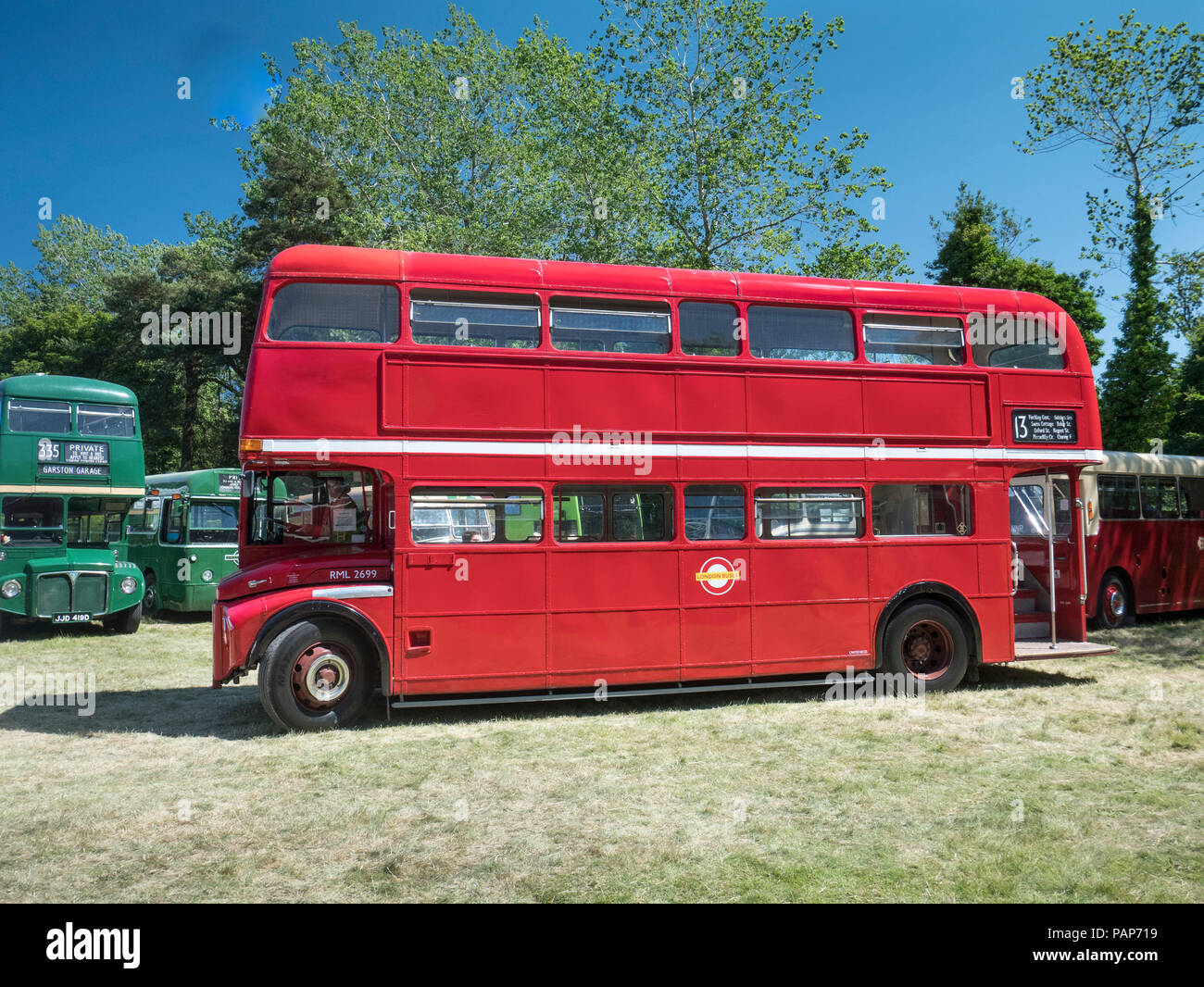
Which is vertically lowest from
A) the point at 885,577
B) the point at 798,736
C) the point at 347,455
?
the point at 798,736

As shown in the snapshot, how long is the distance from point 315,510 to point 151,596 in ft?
41.2

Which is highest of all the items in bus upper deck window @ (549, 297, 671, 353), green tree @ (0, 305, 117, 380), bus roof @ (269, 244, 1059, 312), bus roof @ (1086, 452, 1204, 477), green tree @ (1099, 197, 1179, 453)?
green tree @ (0, 305, 117, 380)

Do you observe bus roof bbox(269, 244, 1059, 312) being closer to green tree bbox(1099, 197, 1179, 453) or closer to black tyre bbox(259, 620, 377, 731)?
black tyre bbox(259, 620, 377, 731)

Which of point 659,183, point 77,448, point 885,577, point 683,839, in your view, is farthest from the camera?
point 659,183

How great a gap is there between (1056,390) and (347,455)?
769 cm

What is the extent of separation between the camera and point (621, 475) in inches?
340

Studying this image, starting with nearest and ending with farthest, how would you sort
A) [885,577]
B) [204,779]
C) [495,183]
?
[204,779] → [885,577] → [495,183]

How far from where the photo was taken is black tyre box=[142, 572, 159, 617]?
18.9 meters

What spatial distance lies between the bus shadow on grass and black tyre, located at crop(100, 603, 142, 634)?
5659 millimetres

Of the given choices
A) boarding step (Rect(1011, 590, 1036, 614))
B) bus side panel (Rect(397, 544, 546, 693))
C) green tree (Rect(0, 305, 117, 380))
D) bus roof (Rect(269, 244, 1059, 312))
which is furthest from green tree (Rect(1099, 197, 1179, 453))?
green tree (Rect(0, 305, 117, 380))

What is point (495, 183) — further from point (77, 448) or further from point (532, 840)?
point (532, 840)

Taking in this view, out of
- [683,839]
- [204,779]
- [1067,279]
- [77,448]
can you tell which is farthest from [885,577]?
[1067,279]

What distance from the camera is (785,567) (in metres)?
9.12

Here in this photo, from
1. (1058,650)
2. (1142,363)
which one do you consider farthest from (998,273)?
(1058,650)
